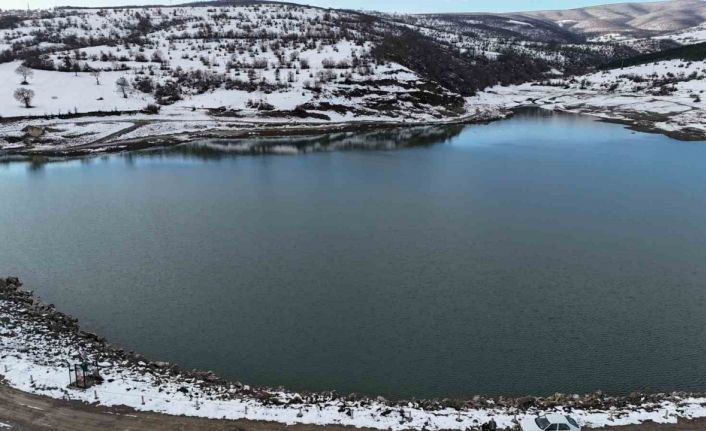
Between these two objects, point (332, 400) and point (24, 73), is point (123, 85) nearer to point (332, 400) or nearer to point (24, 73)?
point (24, 73)

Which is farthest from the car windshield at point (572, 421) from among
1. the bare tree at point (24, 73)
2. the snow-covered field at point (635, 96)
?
the bare tree at point (24, 73)

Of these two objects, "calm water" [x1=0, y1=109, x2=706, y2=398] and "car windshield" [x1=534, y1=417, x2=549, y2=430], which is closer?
"car windshield" [x1=534, y1=417, x2=549, y2=430]

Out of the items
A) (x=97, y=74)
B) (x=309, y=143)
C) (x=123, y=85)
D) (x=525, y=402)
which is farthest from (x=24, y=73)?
(x=525, y=402)

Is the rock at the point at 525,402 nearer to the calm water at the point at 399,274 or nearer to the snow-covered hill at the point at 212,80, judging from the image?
the calm water at the point at 399,274

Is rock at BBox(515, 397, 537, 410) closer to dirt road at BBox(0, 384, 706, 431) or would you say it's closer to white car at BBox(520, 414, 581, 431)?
white car at BBox(520, 414, 581, 431)

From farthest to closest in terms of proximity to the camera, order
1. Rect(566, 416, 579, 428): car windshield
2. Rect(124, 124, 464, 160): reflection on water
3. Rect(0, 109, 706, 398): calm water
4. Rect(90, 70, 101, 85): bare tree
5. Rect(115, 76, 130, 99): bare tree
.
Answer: Rect(90, 70, 101, 85): bare tree
Rect(115, 76, 130, 99): bare tree
Rect(124, 124, 464, 160): reflection on water
Rect(0, 109, 706, 398): calm water
Rect(566, 416, 579, 428): car windshield

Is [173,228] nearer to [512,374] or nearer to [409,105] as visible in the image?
[512,374]

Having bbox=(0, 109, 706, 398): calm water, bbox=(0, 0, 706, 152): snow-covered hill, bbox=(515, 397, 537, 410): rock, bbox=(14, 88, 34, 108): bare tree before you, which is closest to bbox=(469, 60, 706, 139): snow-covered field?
bbox=(0, 0, 706, 152): snow-covered hill
